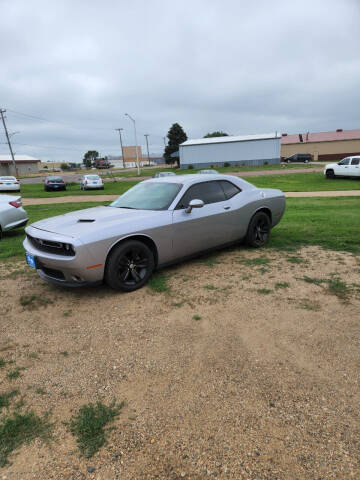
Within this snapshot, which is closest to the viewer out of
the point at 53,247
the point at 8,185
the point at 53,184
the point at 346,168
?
the point at 53,247

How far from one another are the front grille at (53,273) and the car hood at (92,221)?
0.48 metres

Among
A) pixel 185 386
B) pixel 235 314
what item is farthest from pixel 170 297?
pixel 185 386

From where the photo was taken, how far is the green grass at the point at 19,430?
1.90m

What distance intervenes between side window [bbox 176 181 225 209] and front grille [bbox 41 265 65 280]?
185 centimetres

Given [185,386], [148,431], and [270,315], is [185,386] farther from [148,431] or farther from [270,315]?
[270,315]

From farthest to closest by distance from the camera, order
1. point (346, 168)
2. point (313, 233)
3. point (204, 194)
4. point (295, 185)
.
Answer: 1. point (346, 168)
2. point (295, 185)
3. point (313, 233)
4. point (204, 194)

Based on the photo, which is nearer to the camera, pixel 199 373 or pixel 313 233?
pixel 199 373

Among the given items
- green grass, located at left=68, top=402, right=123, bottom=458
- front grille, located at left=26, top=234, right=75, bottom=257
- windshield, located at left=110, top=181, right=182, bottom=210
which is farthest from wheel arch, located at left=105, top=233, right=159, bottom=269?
green grass, located at left=68, top=402, right=123, bottom=458

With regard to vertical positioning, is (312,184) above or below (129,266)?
below

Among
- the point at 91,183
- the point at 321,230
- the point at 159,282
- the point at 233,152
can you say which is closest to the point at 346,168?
the point at 321,230

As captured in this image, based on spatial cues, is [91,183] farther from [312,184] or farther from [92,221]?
[92,221]

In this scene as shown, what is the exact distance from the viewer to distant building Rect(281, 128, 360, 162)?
55.8 meters

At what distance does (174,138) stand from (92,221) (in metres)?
62.6

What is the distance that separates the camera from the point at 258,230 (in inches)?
229
